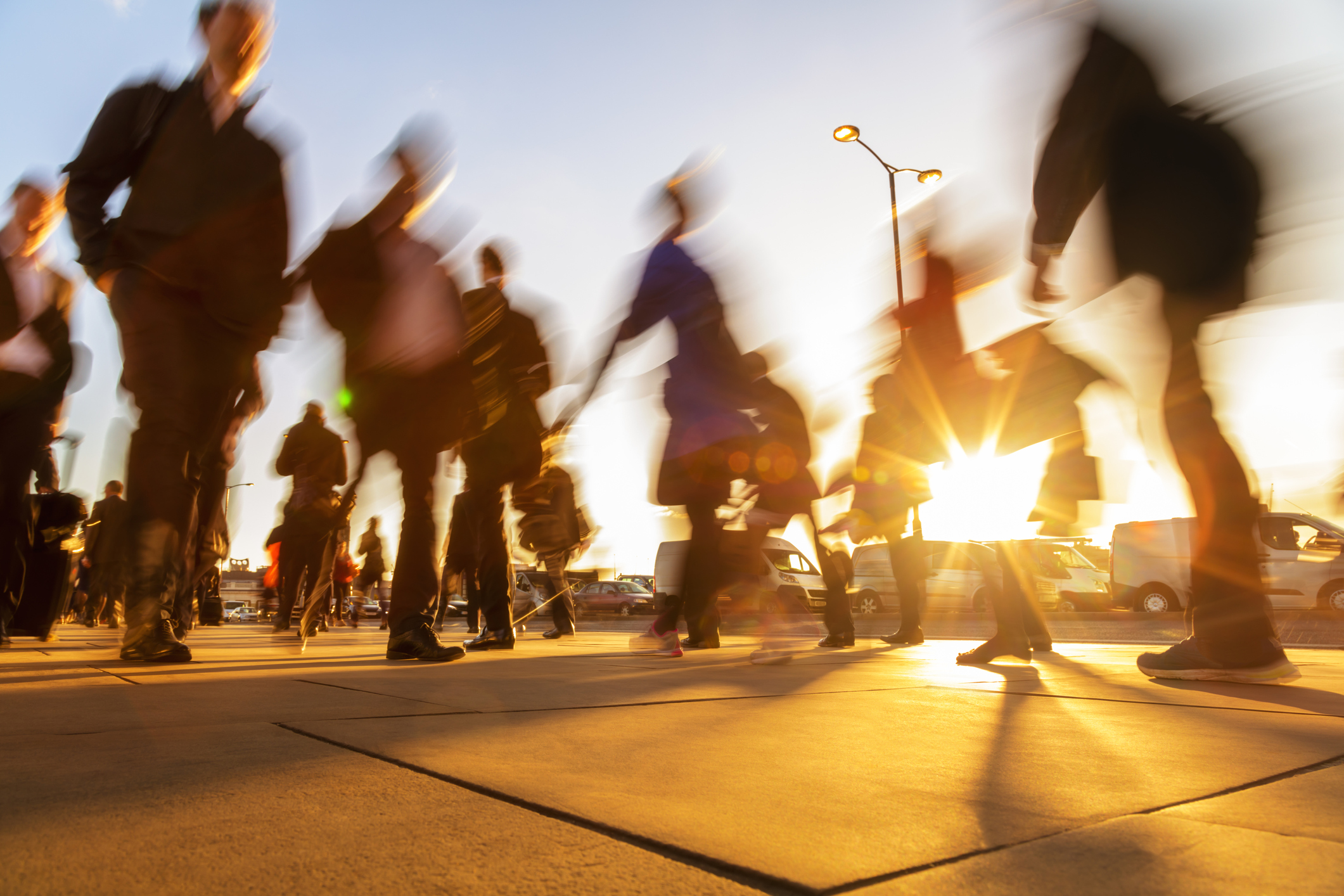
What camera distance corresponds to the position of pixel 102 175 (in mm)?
3627

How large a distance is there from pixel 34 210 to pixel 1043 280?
17.2 feet

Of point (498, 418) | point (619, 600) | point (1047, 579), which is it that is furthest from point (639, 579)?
point (498, 418)

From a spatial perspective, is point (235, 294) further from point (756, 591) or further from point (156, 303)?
point (756, 591)

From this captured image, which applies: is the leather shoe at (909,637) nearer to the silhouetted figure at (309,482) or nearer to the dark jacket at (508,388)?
the dark jacket at (508,388)

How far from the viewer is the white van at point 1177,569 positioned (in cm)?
1623

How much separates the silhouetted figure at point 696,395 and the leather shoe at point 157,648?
231 centimetres

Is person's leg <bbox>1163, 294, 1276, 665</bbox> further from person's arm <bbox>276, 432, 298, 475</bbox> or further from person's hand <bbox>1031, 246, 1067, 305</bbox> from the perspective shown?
person's arm <bbox>276, 432, 298, 475</bbox>

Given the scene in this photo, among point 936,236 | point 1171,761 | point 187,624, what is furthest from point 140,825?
point 187,624

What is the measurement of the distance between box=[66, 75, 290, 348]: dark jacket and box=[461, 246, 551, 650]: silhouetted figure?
113cm

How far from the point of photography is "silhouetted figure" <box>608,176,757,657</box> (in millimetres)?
4578

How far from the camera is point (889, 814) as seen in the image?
1.10m

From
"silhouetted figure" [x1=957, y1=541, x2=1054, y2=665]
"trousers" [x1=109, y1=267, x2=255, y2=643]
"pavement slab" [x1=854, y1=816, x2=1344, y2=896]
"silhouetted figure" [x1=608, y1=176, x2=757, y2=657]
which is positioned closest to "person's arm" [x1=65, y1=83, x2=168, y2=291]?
"trousers" [x1=109, y1=267, x2=255, y2=643]

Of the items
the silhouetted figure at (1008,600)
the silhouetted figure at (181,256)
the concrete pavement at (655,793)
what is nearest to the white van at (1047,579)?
the silhouetted figure at (1008,600)

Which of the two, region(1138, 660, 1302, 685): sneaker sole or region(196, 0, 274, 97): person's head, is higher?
region(196, 0, 274, 97): person's head
